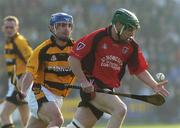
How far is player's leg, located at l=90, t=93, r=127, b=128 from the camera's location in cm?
962

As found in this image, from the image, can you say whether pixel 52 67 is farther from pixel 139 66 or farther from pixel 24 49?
pixel 24 49

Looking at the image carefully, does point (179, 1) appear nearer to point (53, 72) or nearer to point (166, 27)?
point (166, 27)

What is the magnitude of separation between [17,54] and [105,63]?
515 cm

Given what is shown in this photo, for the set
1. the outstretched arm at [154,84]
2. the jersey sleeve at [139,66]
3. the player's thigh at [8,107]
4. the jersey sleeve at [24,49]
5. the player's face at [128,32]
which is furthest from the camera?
the player's thigh at [8,107]

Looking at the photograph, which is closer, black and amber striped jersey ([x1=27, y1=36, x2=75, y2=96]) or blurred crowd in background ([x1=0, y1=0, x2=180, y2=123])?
black and amber striped jersey ([x1=27, y1=36, x2=75, y2=96])

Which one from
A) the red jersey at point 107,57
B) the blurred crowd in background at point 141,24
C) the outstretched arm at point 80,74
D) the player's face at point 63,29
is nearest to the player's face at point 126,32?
the red jersey at point 107,57

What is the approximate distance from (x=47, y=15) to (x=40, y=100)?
28.4 metres

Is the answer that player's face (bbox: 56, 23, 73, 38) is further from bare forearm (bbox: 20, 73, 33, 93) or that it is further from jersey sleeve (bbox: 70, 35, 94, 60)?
jersey sleeve (bbox: 70, 35, 94, 60)

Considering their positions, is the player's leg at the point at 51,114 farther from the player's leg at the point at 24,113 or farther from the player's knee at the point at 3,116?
the player's leg at the point at 24,113

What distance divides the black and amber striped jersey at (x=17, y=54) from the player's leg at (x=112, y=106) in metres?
4.90

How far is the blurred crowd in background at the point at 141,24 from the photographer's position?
38.5 metres

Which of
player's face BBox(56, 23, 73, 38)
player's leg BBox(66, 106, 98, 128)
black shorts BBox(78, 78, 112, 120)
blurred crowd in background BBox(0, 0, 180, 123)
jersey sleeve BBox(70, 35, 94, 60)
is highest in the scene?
jersey sleeve BBox(70, 35, 94, 60)

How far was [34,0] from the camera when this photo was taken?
4028 centimetres

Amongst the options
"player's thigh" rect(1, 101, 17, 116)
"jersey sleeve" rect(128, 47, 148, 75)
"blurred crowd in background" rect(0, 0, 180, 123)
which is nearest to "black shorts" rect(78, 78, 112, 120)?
"jersey sleeve" rect(128, 47, 148, 75)
